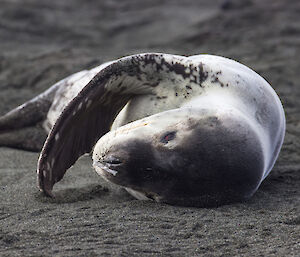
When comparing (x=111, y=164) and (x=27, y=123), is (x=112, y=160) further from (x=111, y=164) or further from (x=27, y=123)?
(x=27, y=123)

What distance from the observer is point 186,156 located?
2.45 metres

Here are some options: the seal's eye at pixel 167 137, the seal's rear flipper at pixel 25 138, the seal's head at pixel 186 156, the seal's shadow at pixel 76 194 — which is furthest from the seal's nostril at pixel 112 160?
the seal's rear flipper at pixel 25 138

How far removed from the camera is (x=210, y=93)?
9.39 feet

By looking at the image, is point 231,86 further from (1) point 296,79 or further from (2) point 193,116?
(1) point 296,79

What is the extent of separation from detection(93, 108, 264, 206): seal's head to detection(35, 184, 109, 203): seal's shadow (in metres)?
0.33

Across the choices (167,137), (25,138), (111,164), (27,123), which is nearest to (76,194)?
(111,164)

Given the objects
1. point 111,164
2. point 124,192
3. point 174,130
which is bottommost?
point 124,192

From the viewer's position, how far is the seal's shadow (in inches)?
110

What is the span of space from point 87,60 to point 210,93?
3.47 metres

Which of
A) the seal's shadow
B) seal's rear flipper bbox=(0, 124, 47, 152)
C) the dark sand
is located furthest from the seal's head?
seal's rear flipper bbox=(0, 124, 47, 152)

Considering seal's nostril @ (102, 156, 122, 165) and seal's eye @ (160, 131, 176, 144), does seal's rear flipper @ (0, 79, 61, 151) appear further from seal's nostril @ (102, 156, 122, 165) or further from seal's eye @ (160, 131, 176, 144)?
seal's eye @ (160, 131, 176, 144)

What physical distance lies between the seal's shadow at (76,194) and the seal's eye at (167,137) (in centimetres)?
59

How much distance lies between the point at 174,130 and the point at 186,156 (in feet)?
0.45

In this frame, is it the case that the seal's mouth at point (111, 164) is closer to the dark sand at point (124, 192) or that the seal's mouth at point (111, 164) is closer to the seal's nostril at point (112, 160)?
the seal's nostril at point (112, 160)
